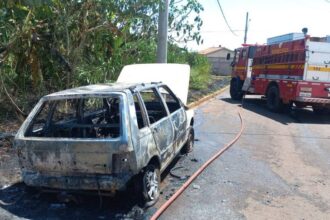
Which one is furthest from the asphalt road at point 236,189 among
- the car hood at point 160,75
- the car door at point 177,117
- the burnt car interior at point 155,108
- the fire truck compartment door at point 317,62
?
the fire truck compartment door at point 317,62

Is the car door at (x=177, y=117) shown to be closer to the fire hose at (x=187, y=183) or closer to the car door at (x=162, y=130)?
the car door at (x=162, y=130)

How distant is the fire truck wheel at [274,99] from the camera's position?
14328 millimetres

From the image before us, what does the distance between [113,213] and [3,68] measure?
519 centimetres

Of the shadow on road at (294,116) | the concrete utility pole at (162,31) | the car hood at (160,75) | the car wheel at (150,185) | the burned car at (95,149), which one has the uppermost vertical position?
the concrete utility pole at (162,31)

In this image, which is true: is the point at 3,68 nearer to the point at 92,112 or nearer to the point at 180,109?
the point at 92,112

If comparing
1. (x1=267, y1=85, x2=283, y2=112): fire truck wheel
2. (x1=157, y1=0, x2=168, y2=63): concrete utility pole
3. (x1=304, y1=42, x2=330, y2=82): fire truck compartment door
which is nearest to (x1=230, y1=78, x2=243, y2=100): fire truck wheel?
(x1=267, y1=85, x2=283, y2=112): fire truck wheel

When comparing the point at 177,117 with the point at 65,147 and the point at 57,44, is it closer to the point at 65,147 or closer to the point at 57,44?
the point at 65,147

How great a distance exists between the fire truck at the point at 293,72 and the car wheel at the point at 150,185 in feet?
29.2

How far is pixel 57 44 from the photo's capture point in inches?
362

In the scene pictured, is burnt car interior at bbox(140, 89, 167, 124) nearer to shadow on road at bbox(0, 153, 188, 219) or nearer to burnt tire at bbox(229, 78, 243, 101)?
shadow on road at bbox(0, 153, 188, 219)

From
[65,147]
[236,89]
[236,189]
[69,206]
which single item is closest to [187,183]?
[236,189]

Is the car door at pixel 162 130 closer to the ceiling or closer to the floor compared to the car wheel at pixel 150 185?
closer to the ceiling

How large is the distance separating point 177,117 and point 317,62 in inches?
313

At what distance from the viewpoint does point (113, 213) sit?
476 centimetres
